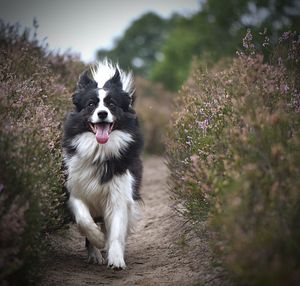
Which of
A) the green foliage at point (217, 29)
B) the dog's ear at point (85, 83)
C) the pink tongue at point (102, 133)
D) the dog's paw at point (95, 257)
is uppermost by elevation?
the green foliage at point (217, 29)

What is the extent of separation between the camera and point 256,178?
3.87m

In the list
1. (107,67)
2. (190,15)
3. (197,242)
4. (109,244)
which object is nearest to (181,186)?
(197,242)

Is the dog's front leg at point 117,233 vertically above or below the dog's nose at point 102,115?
below

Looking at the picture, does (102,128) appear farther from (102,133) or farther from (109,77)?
(109,77)

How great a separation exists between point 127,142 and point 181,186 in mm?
898

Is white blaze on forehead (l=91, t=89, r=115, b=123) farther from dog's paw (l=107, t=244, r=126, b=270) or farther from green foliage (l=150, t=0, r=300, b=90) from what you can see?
green foliage (l=150, t=0, r=300, b=90)

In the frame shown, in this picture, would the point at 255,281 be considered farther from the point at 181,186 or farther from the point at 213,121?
the point at 181,186

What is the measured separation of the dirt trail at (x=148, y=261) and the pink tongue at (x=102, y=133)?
1.37 meters

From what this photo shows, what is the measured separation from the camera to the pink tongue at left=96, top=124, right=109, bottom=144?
585 cm

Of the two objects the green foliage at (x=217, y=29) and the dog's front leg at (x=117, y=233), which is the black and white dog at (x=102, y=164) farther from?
the green foliage at (x=217, y=29)

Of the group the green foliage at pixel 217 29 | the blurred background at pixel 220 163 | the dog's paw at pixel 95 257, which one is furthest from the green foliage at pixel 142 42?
the dog's paw at pixel 95 257

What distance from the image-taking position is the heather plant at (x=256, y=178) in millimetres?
3531

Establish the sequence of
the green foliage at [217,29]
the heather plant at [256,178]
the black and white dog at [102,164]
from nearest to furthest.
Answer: the heather plant at [256,178], the black and white dog at [102,164], the green foliage at [217,29]

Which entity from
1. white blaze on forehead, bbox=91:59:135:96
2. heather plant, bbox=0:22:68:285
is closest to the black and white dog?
heather plant, bbox=0:22:68:285
